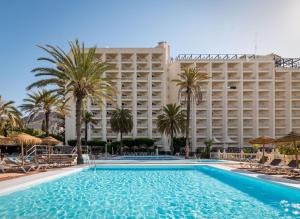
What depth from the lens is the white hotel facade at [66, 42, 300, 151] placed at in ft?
209

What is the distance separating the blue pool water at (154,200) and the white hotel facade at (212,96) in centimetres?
4811

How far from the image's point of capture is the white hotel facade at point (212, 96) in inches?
2514

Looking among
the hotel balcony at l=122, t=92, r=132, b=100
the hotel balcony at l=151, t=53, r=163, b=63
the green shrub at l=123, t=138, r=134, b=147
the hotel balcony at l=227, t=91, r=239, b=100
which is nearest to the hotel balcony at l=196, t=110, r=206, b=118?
the hotel balcony at l=227, t=91, r=239, b=100

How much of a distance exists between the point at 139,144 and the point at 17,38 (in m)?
37.9

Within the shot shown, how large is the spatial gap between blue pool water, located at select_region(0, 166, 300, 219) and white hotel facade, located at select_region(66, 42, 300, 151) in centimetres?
4811

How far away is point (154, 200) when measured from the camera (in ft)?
36.6

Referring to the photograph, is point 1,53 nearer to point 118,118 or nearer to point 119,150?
point 118,118

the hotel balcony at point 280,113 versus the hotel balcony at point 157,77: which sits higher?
the hotel balcony at point 157,77

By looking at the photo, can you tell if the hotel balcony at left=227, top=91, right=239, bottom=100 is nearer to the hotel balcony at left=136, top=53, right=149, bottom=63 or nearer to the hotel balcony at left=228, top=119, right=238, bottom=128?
the hotel balcony at left=228, top=119, right=238, bottom=128

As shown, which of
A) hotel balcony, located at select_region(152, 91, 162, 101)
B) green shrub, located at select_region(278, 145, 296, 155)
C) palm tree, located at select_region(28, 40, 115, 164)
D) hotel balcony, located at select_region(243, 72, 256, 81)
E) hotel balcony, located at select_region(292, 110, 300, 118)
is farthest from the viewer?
hotel balcony, located at select_region(292, 110, 300, 118)

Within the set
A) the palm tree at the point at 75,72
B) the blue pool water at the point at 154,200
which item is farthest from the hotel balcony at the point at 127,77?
the blue pool water at the point at 154,200

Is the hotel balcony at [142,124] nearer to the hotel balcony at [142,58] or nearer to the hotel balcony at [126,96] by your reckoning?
the hotel balcony at [126,96]

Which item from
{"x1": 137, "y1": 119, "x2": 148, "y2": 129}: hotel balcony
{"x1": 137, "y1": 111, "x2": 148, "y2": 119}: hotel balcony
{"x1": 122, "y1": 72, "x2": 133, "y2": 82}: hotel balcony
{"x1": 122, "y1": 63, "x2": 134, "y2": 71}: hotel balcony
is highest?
{"x1": 122, "y1": 63, "x2": 134, "y2": 71}: hotel balcony

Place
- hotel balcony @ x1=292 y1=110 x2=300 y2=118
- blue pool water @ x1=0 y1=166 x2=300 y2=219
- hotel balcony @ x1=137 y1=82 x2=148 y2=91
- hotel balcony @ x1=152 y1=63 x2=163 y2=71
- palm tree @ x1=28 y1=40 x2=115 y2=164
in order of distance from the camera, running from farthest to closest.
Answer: hotel balcony @ x1=292 y1=110 x2=300 y2=118 < hotel balcony @ x1=137 y1=82 x2=148 y2=91 < hotel balcony @ x1=152 y1=63 x2=163 y2=71 < palm tree @ x1=28 y1=40 x2=115 y2=164 < blue pool water @ x1=0 y1=166 x2=300 y2=219
